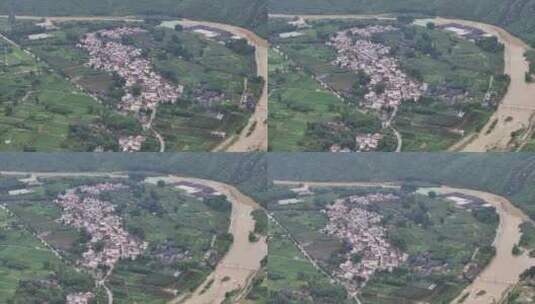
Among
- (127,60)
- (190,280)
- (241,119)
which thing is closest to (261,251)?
(190,280)

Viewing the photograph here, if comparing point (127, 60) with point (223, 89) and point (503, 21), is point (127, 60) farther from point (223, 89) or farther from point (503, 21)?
point (503, 21)

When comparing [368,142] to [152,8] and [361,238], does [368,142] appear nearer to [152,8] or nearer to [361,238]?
[361,238]

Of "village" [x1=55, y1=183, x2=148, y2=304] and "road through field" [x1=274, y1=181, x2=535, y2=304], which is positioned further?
"village" [x1=55, y1=183, x2=148, y2=304]

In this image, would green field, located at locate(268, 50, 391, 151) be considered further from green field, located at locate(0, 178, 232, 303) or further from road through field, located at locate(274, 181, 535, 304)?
road through field, located at locate(274, 181, 535, 304)

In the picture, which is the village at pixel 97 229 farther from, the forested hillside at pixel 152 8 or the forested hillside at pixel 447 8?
the forested hillside at pixel 447 8

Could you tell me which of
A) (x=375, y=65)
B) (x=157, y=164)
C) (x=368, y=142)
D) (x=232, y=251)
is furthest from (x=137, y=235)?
Answer: (x=375, y=65)

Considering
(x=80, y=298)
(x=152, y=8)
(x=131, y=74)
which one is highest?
(x=152, y=8)

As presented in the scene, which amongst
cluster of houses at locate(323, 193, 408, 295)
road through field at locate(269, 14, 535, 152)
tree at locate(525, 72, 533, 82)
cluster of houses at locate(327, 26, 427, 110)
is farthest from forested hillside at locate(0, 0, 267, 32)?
tree at locate(525, 72, 533, 82)
